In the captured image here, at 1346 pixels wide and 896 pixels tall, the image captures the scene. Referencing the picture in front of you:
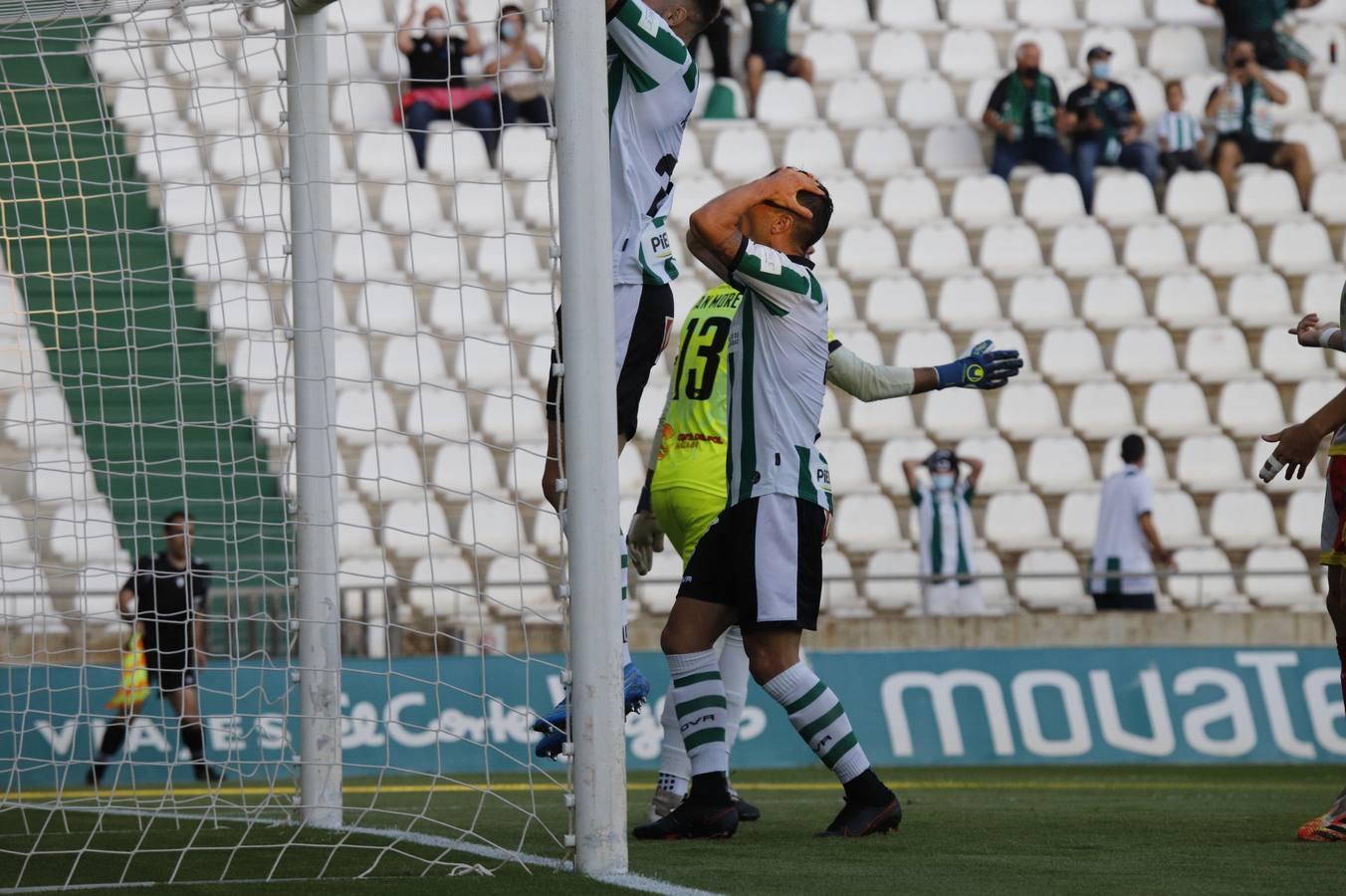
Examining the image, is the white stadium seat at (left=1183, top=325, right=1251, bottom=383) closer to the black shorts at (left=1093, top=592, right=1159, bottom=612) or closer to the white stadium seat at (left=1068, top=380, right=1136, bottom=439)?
the white stadium seat at (left=1068, top=380, right=1136, bottom=439)

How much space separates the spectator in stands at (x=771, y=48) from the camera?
17.0 metres

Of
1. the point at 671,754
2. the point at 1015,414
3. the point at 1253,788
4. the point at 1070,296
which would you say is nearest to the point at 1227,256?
the point at 1070,296

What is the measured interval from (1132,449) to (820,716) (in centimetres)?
740

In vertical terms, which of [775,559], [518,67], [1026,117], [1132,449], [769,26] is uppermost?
[769,26]

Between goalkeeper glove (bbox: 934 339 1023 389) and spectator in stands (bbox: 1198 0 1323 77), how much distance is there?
12390 millimetres

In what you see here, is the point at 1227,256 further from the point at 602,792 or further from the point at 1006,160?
the point at 602,792

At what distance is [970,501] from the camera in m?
13.8

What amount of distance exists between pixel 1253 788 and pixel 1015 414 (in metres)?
6.40

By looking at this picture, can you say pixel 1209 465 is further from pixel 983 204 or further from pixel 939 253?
pixel 983 204

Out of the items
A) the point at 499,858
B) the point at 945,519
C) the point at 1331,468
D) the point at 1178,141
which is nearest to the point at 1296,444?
the point at 1331,468

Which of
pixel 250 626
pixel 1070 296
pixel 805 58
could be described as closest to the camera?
pixel 250 626

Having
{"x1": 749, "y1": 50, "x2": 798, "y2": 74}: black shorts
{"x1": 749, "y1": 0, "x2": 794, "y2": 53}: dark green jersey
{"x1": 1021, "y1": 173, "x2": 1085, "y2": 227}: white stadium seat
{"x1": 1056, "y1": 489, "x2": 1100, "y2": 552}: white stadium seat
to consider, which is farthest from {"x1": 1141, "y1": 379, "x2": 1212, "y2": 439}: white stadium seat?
{"x1": 749, "y1": 0, "x2": 794, "y2": 53}: dark green jersey

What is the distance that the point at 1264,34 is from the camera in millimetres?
17172

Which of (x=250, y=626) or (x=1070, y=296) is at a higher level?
(x=1070, y=296)
